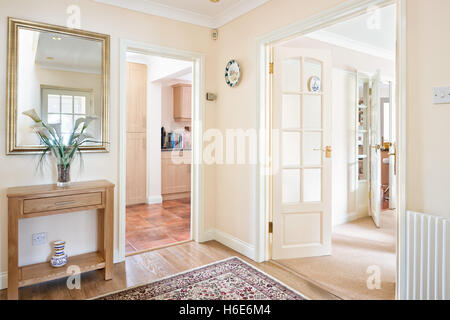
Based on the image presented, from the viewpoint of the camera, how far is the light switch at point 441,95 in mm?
1647

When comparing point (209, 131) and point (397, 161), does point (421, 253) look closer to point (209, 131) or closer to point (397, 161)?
point (397, 161)

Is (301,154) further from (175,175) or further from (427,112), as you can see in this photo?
(175,175)

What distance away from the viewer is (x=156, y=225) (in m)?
4.14

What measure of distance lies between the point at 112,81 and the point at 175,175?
331cm

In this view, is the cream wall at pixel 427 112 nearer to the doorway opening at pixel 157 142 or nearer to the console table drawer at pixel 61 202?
the console table drawer at pixel 61 202

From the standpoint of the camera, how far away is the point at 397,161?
1.92m

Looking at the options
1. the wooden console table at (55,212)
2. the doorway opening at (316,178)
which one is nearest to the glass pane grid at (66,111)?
the wooden console table at (55,212)

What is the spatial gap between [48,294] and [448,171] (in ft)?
9.60

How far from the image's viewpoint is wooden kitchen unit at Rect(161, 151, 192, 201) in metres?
5.77

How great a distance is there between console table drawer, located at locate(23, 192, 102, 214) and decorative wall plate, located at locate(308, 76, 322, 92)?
2284mm

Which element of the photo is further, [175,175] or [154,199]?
[175,175]

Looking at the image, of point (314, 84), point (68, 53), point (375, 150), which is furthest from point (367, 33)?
point (68, 53)

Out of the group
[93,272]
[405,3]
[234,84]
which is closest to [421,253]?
[405,3]

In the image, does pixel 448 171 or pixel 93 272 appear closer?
pixel 448 171
